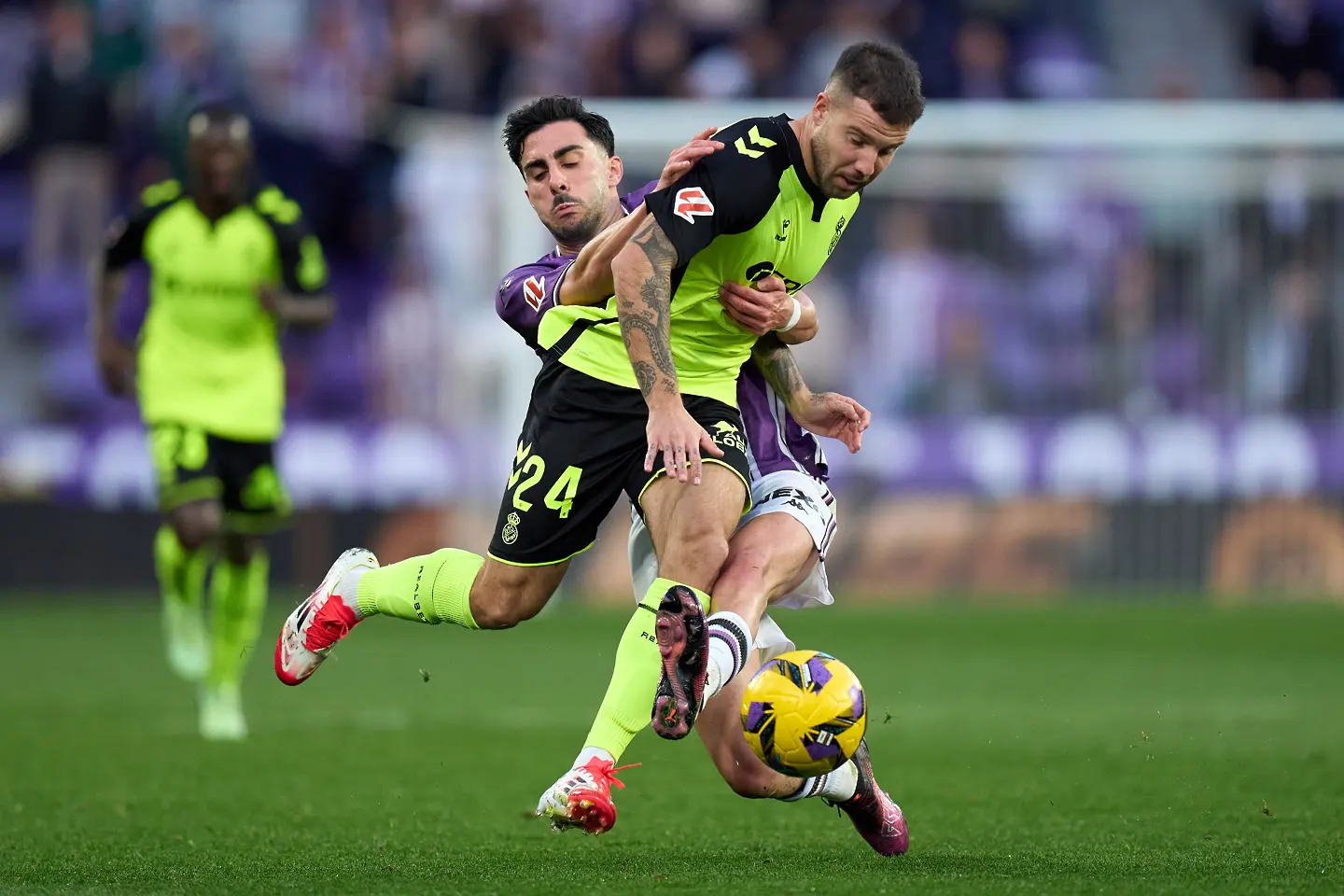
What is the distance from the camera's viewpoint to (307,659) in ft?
20.2

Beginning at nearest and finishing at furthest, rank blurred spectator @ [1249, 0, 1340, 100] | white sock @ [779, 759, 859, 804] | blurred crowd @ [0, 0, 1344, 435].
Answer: white sock @ [779, 759, 859, 804], blurred crowd @ [0, 0, 1344, 435], blurred spectator @ [1249, 0, 1340, 100]

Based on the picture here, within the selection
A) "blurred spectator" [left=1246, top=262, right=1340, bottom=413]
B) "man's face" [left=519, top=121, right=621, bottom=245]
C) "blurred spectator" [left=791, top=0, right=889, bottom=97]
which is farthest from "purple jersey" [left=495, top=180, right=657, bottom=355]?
"blurred spectator" [left=791, top=0, right=889, bottom=97]

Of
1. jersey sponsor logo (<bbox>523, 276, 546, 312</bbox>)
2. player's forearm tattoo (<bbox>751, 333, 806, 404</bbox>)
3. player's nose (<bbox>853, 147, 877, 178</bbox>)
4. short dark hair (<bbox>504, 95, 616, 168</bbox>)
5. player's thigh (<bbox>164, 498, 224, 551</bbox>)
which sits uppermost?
short dark hair (<bbox>504, 95, 616, 168</bbox>)

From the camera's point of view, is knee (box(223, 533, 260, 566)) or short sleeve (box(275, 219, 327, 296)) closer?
knee (box(223, 533, 260, 566))

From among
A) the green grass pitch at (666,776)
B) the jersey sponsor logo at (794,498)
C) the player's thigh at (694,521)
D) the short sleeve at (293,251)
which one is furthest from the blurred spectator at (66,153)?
the player's thigh at (694,521)

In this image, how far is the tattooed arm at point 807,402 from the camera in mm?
6059

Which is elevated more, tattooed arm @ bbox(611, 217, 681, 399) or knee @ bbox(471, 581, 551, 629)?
tattooed arm @ bbox(611, 217, 681, 399)

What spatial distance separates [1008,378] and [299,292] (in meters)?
7.52

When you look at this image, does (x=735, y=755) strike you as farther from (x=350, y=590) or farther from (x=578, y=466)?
(x=350, y=590)

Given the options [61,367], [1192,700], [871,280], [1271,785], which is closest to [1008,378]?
[871,280]

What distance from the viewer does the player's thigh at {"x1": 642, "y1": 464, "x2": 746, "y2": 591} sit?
5316 mm

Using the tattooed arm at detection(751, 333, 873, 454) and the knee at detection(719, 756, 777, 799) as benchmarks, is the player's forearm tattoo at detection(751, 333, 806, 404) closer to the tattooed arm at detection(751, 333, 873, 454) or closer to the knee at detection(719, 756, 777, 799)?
the tattooed arm at detection(751, 333, 873, 454)

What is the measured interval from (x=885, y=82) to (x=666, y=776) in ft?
10.2

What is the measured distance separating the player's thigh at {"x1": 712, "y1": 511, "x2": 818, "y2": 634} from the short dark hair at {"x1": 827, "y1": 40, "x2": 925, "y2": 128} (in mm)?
1124
